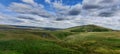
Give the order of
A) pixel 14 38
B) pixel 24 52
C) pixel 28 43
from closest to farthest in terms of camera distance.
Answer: pixel 24 52, pixel 28 43, pixel 14 38

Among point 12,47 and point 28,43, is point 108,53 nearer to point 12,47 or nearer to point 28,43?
point 28,43

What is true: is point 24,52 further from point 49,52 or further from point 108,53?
point 108,53

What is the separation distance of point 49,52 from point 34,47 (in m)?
10.4

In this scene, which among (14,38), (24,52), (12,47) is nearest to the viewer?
(24,52)

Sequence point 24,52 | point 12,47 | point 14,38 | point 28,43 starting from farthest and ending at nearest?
1. point 14,38
2. point 28,43
3. point 12,47
4. point 24,52

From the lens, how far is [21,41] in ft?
→ 422

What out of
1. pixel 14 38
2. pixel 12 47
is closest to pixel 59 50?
pixel 12 47

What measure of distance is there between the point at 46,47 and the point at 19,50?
55.7ft

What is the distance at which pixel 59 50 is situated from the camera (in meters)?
116

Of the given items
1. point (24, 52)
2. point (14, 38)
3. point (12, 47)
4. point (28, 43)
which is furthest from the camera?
point (14, 38)

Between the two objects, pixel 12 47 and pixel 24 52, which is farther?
pixel 12 47

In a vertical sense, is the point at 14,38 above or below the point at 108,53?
above

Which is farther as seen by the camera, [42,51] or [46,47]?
[46,47]

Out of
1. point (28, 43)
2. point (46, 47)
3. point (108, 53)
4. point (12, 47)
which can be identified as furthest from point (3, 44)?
point (108, 53)
